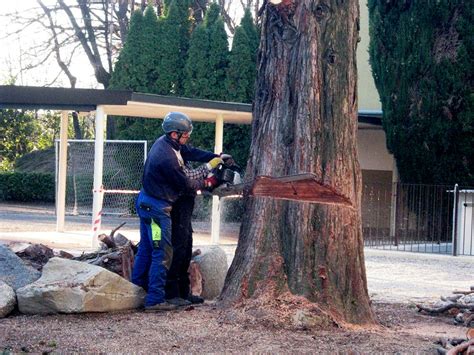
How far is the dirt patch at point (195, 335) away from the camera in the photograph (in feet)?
24.1

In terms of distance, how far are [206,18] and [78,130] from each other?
1125 cm

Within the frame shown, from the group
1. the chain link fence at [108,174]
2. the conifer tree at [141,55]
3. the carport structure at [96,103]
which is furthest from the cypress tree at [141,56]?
the carport structure at [96,103]

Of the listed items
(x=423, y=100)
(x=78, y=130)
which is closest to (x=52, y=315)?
(x=423, y=100)

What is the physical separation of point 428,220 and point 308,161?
13.7 metres

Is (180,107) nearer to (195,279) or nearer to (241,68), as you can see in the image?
(195,279)

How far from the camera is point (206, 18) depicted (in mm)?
32281

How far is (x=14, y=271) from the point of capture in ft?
31.3

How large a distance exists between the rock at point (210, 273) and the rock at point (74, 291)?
1.40m

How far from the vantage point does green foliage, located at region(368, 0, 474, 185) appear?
21.1m

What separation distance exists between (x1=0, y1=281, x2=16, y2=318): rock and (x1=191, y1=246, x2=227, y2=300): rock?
2279 mm

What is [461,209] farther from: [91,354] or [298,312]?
[91,354]

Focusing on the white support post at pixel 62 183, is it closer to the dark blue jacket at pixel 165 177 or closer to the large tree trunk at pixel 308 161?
the dark blue jacket at pixel 165 177

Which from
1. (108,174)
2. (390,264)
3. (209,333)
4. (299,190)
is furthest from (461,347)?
(108,174)

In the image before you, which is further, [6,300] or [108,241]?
[108,241]
